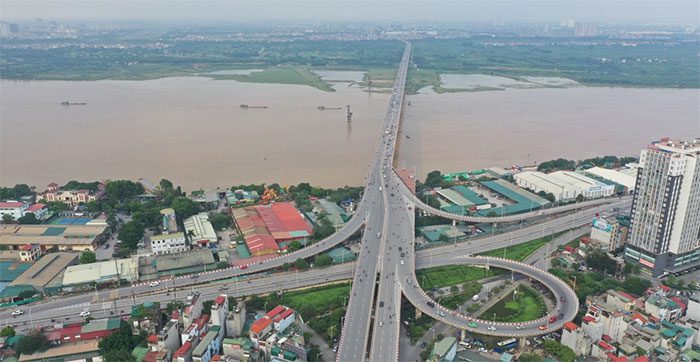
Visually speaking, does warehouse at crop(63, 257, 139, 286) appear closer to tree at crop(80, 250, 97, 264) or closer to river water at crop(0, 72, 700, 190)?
tree at crop(80, 250, 97, 264)

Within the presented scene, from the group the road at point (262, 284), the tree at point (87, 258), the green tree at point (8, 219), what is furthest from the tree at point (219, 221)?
the green tree at point (8, 219)

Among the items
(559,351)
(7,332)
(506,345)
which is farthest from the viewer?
(506,345)

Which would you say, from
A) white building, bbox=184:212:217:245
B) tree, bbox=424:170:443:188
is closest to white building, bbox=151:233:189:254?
white building, bbox=184:212:217:245

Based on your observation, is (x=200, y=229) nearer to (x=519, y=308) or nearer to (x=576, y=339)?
(x=519, y=308)

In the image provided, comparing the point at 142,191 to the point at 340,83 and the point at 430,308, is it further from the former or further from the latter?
the point at 340,83

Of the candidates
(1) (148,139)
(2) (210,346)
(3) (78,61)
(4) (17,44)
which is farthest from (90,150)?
(4) (17,44)

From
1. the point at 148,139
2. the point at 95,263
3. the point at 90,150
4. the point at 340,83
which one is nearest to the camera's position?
the point at 95,263

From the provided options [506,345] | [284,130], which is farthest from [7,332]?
[284,130]
